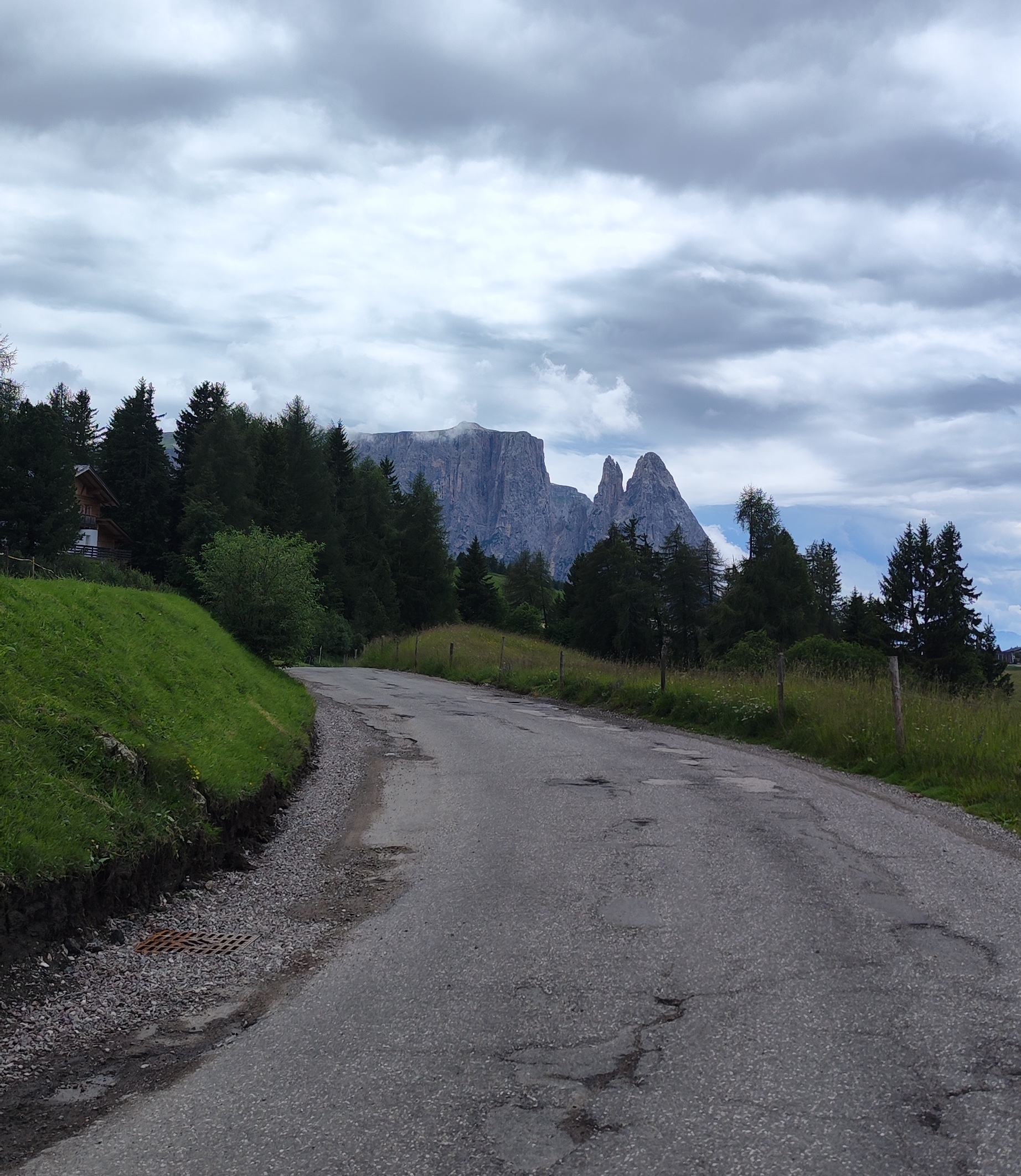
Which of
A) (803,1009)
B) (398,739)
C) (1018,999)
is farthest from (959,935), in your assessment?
(398,739)

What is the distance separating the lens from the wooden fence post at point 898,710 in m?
13.6

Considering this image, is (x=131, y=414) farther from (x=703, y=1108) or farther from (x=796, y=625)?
(x=703, y=1108)

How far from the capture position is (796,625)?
68062 mm

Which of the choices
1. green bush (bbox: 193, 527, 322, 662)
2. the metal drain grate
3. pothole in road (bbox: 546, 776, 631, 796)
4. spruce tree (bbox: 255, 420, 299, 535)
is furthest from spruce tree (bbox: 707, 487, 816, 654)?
the metal drain grate

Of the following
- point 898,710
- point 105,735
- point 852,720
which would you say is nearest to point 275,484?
point 852,720

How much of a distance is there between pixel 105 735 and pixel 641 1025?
515 centimetres

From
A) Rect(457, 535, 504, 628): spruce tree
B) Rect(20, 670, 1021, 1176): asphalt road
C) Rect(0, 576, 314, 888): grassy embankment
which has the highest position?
Rect(457, 535, 504, 628): spruce tree

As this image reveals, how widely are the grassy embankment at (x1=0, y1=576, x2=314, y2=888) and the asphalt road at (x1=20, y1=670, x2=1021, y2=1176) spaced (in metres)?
1.88

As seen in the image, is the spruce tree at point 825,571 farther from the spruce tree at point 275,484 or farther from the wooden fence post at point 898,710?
the wooden fence post at point 898,710

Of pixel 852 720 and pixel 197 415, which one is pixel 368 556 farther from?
pixel 852 720

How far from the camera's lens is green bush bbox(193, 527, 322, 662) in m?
23.5

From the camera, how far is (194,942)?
230 inches

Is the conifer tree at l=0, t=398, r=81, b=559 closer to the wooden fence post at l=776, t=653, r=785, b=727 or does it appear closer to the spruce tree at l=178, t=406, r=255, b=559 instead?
the spruce tree at l=178, t=406, r=255, b=559

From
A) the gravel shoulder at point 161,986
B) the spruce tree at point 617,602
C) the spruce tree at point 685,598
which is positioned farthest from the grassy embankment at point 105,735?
the spruce tree at point 685,598
